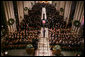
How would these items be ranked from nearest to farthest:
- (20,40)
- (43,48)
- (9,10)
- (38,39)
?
1. (43,48)
2. (20,40)
3. (38,39)
4. (9,10)

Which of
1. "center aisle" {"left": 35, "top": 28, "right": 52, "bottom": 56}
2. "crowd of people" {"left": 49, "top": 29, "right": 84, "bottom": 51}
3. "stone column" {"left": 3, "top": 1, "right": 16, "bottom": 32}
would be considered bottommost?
"center aisle" {"left": 35, "top": 28, "right": 52, "bottom": 56}

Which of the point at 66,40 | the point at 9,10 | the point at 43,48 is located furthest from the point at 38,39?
the point at 9,10

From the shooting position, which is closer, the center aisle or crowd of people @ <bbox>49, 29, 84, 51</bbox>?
the center aisle

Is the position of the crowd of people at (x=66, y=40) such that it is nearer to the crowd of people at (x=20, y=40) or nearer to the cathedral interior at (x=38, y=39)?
the cathedral interior at (x=38, y=39)

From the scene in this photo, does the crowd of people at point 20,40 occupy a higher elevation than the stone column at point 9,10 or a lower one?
lower

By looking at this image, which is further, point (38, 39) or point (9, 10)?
point (9, 10)

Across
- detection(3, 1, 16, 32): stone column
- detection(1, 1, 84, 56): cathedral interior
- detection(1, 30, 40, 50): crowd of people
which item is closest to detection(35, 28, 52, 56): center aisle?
detection(1, 1, 84, 56): cathedral interior

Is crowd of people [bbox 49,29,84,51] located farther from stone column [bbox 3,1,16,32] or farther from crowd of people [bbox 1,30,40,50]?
stone column [bbox 3,1,16,32]

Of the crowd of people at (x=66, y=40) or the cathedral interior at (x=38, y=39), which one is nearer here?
the cathedral interior at (x=38, y=39)

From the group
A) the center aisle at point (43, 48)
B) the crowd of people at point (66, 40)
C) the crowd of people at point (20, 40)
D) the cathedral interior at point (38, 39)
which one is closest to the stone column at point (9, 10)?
the cathedral interior at point (38, 39)

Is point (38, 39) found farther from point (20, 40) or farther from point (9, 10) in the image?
point (9, 10)

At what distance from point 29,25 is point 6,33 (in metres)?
7.30

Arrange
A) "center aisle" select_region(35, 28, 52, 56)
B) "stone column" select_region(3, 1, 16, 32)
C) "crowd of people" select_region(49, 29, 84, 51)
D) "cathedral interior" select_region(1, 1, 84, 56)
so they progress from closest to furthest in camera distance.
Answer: "cathedral interior" select_region(1, 1, 84, 56) → "center aisle" select_region(35, 28, 52, 56) → "crowd of people" select_region(49, 29, 84, 51) → "stone column" select_region(3, 1, 16, 32)

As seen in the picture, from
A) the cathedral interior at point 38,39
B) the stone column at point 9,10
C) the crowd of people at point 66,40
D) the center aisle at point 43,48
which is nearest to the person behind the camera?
the cathedral interior at point 38,39
